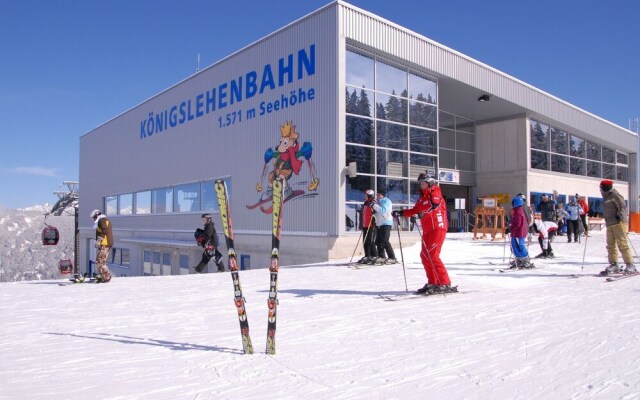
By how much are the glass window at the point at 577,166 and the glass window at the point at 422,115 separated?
46.4 feet

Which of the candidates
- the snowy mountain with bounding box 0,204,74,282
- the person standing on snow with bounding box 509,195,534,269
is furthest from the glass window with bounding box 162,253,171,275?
the snowy mountain with bounding box 0,204,74,282

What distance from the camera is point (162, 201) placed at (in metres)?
27.6

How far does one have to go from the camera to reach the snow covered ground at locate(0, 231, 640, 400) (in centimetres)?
393

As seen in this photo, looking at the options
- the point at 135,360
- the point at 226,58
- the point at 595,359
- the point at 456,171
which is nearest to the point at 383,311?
the point at 595,359

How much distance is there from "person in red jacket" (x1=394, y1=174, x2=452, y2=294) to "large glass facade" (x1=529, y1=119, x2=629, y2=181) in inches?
831

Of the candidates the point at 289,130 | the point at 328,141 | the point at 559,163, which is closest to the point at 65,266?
the point at 289,130

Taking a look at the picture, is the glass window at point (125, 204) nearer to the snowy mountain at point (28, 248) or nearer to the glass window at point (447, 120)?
the glass window at point (447, 120)

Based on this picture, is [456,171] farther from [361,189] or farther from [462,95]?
[361,189]

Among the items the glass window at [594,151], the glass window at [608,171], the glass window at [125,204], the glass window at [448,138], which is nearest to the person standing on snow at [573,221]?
the glass window at [448,138]

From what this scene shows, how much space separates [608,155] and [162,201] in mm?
28829

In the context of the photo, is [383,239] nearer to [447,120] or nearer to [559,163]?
[447,120]

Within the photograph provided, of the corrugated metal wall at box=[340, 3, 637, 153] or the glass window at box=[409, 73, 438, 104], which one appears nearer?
the corrugated metal wall at box=[340, 3, 637, 153]

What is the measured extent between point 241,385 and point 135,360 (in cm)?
137

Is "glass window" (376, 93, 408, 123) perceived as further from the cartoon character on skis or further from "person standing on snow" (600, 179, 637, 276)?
"person standing on snow" (600, 179, 637, 276)
